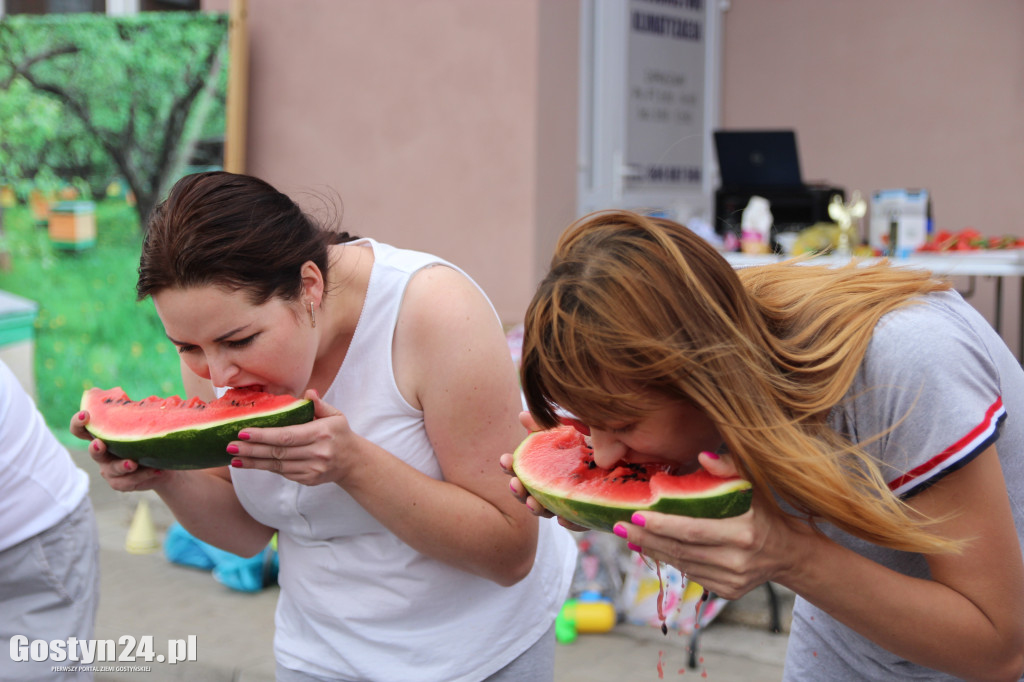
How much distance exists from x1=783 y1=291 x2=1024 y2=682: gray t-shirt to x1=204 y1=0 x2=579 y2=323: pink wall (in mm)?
4065

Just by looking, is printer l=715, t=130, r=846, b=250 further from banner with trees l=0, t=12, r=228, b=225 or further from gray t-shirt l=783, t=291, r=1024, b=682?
gray t-shirt l=783, t=291, r=1024, b=682

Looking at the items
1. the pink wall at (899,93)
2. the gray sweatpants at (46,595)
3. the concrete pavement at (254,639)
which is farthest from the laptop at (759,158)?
the gray sweatpants at (46,595)

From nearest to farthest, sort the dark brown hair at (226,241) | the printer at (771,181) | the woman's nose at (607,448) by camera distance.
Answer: the woman's nose at (607,448) → the dark brown hair at (226,241) → the printer at (771,181)

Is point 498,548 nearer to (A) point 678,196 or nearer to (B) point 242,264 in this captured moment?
(B) point 242,264

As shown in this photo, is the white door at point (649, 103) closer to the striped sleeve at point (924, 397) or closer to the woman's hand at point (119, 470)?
the woman's hand at point (119, 470)

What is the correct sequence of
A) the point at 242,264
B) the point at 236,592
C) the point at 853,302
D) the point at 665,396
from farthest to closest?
the point at 236,592 < the point at 242,264 < the point at 853,302 < the point at 665,396

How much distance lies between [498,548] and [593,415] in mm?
588

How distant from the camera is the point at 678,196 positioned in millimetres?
7785

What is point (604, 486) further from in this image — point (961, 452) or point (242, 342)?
point (242, 342)

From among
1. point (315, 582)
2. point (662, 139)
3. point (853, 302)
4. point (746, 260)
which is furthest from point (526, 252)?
point (853, 302)

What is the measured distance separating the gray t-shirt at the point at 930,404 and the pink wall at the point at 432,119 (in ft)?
13.3

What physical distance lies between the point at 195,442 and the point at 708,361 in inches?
41.9

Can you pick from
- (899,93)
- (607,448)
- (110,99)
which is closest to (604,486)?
(607,448)

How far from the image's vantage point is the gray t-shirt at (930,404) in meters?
1.28
